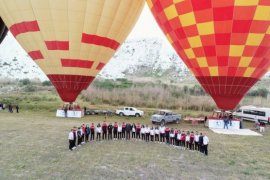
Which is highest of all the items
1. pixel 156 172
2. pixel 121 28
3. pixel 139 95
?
pixel 121 28

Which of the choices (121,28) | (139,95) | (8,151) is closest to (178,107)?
(139,95)

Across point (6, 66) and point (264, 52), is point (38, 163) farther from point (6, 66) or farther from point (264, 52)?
point (6, 66)

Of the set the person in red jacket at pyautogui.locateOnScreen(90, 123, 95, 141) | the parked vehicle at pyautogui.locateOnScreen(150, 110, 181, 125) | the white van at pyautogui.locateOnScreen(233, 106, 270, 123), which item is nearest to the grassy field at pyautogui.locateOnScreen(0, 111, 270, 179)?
the person in red jacket at pyautogui.locateOnScreen(90, 123, 95, 141)

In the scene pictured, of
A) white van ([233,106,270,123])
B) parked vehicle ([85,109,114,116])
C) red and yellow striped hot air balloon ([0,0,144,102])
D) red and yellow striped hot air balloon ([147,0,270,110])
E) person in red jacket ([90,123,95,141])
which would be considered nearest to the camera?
red and yellow striped hot air balloon ([147,0,270,110])

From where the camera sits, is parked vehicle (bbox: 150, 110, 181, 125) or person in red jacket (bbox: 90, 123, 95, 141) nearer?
person in red jacket (bbox: 90, 123, 95, 141)

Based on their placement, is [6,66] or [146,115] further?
[6,66]

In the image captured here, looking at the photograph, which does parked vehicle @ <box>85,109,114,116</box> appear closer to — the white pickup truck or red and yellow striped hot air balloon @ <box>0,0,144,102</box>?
the white pickup truck
